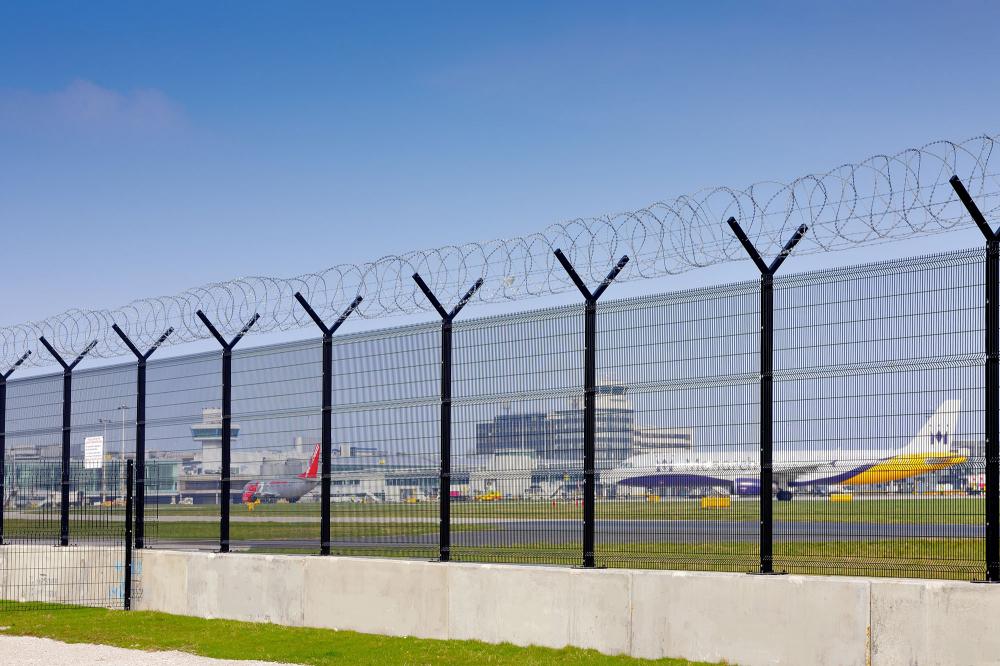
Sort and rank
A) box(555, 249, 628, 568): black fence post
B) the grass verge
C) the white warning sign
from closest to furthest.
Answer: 1. the grass verge
2. box(555, 249, 628, 568): black fence post
3. the white warning sign

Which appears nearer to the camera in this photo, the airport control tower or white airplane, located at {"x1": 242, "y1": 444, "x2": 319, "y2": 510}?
white airplane, located at {"x1": 242, "y1": 444, "x2": 319, "y2": 510}

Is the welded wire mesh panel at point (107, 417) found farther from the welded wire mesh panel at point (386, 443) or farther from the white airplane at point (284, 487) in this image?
the welded wire mesh panel at point (386, 443)

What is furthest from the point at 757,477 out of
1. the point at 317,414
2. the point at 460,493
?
the point at 317,414

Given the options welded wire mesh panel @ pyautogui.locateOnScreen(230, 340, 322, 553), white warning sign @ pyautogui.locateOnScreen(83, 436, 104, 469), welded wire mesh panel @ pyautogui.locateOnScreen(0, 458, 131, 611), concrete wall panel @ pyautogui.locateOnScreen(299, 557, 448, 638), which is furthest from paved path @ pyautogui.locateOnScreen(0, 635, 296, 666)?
white warning sign @ pyautogui.locateOnScreen(83, 436, 104, 469)

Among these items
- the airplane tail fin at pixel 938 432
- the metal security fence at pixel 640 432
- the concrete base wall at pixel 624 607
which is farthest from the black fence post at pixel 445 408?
the airplane tail fin at pixel 938 432

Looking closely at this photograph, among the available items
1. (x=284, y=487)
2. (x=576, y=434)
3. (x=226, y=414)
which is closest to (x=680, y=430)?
(x=576, y=434)

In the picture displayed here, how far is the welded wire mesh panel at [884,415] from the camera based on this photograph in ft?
36.8

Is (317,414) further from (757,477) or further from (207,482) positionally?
(757,477)

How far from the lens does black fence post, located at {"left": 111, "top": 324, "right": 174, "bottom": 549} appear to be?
20.0 meters

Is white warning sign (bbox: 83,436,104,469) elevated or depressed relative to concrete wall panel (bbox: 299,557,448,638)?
elevated

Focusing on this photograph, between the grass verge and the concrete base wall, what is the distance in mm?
232

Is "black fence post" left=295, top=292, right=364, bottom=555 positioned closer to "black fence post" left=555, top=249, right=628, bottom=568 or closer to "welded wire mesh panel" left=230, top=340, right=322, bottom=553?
"welded wire mesh panel" left=230, top=340, right=322, bottom=553

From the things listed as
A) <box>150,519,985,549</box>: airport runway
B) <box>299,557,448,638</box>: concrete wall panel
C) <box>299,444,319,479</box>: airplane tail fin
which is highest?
<box>299,444,319,479</box>: airplane tail fin

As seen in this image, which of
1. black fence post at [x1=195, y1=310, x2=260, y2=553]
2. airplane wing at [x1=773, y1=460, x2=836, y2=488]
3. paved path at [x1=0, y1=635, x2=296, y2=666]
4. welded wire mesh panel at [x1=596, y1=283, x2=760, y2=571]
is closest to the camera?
airplane wing at [x1=773, y1=460, x2=836, y2=488]
